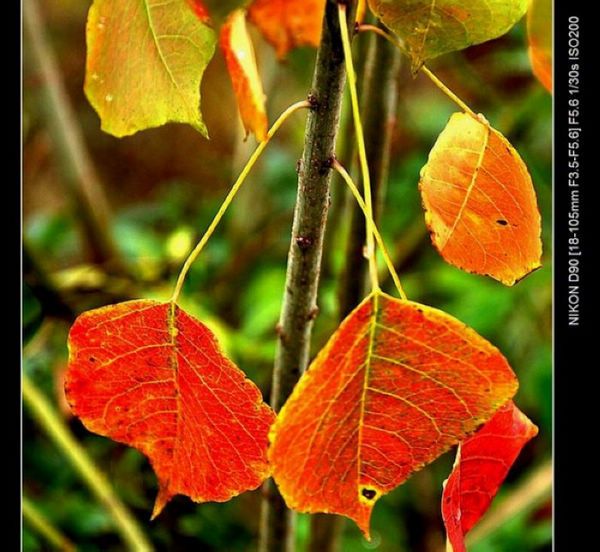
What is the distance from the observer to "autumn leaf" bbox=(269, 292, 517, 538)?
21 centimetres

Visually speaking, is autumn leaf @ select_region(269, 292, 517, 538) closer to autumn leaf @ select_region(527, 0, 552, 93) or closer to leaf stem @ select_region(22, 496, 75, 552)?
autumn leaf @ select_region(527, 0, 552, 93)

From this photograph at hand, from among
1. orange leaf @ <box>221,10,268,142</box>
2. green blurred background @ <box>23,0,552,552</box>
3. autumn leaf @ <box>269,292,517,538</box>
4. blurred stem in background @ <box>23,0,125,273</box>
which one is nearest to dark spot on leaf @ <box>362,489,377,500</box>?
autumn leaf @ <box>269,292,517,538</box>

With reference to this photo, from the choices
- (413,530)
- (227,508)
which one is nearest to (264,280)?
(227,508)

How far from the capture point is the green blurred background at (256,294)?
587mm

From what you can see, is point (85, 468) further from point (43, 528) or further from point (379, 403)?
point (379, 403)

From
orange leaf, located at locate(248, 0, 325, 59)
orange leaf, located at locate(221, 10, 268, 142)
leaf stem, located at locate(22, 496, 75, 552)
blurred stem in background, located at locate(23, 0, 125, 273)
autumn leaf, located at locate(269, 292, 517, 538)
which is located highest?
orange leaf, located at locate(221, 10, 268, 142)

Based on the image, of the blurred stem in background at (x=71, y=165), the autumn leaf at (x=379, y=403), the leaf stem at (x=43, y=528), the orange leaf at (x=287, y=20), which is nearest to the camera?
the autumn leaf at (x=379, y=403)

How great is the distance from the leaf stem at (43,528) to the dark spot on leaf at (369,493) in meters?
0.35

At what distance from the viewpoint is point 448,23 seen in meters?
0.23

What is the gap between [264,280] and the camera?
2.18 feet

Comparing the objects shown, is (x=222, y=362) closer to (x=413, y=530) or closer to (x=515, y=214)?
(x=515, y=214)

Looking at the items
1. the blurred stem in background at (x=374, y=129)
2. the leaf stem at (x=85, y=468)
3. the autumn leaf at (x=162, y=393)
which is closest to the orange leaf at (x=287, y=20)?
the blurred stem in background at (x=374, y=129)

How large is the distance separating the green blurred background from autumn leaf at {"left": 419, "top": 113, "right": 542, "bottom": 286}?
0.22 metres

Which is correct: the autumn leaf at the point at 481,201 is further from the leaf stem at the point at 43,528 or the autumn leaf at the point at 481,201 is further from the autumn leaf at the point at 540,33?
the leaf stem at the point at 43,528
